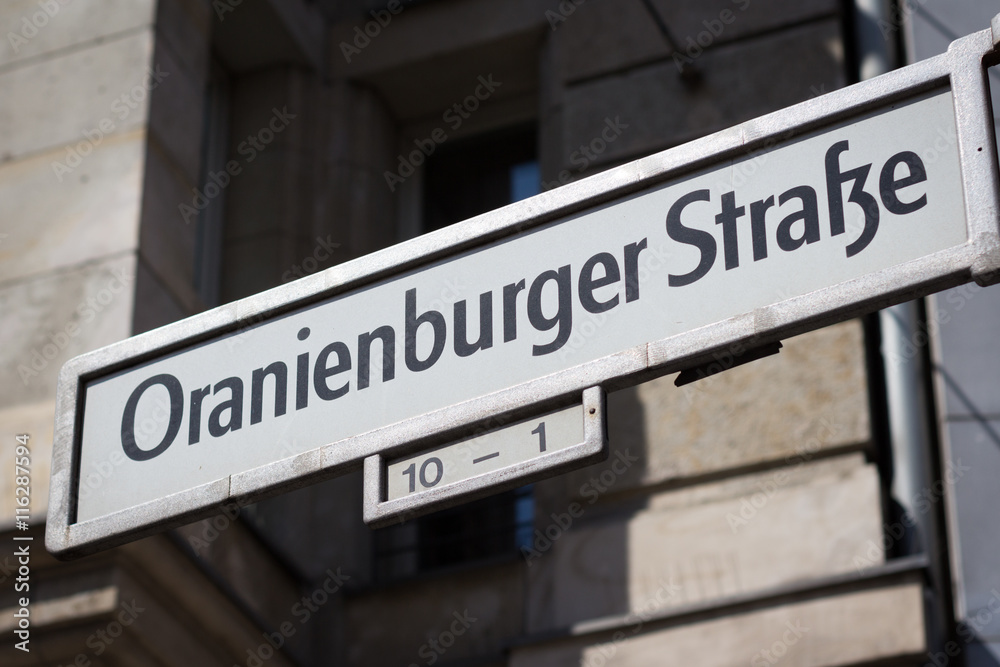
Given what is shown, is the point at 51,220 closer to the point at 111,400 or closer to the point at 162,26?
the point at 162,26

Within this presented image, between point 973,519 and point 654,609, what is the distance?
1155 millimetres

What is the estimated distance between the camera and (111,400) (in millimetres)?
2727

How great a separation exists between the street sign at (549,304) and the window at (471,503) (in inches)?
123

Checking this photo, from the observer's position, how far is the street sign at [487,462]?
218cm
